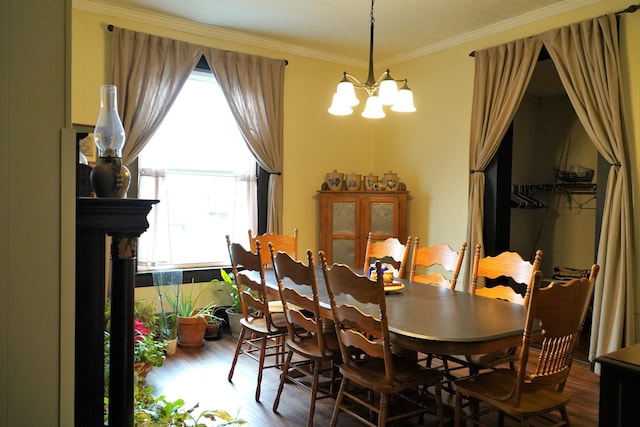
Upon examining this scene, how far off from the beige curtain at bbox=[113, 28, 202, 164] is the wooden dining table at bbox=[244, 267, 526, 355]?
225 cm

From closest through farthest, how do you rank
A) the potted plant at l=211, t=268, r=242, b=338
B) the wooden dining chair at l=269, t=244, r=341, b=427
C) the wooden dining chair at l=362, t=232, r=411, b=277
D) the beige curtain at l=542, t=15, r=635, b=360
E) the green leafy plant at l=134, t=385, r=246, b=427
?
the green leafy plant at l=134, t=385, r=246, b=427, the wooden dining chair at l=269, t=244, r=341, b=427, the beige curtain at l=542, t=15, r=635, b=360, the wooden dining chair at l=362, t=232, r=411, b=277, the potted plant at l=211, t=268, r=242, b=338

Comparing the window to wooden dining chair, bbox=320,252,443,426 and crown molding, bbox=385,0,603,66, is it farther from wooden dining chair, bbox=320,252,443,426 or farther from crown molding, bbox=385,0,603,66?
wooden dining chair, bbox=320,252,443,426

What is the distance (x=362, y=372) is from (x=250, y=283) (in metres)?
1.05

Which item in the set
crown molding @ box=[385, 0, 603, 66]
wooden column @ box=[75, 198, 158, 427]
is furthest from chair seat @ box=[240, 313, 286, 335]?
crown molding @ box=[385, 0, 603, 66]

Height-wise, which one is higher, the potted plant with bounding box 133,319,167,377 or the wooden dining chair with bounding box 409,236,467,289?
the wooden dining chair with bounding box 409,236,467,289

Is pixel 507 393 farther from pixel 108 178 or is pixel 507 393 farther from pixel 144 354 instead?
pixel 144 354

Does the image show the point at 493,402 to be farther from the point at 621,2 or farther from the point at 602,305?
the point at 621,2

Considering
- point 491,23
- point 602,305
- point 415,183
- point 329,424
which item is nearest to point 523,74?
point 491,23

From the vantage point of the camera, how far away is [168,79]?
4.38m

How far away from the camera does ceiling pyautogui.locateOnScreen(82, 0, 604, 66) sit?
3.99 metres

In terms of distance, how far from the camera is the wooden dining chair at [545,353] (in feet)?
6.79

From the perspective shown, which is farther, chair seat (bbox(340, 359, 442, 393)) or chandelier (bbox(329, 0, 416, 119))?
chandelier (bbox(329, 0, 416, 119))

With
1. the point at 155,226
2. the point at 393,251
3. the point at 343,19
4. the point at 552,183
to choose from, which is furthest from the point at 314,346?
the point at 552,183

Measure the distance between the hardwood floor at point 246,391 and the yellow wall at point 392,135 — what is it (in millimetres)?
1674
